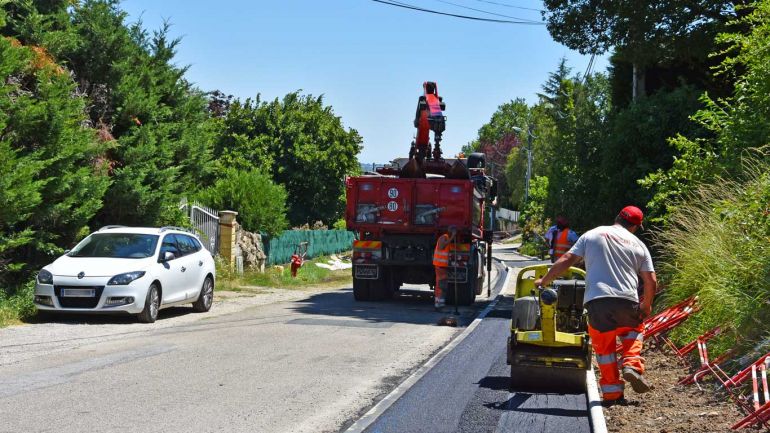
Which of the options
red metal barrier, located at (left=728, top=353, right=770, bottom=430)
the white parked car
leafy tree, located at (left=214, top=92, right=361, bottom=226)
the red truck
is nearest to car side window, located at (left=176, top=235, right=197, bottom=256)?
the white parked car

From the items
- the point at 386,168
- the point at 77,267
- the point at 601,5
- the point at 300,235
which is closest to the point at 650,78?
the point at 601,5

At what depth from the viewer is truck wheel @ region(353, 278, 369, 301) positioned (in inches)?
762

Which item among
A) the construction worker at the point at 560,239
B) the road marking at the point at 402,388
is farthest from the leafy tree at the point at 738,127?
the road marking at the point at 402,388

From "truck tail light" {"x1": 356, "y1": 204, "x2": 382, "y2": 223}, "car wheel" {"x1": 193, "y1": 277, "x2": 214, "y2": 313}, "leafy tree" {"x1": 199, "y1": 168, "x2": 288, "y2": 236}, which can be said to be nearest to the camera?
"car wheel" {"x1": 193, "y1": 277, "x2": 214, "y2": 313}

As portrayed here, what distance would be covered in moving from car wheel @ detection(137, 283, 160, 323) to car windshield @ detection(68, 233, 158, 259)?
685mm

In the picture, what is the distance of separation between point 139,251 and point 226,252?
11.1 m

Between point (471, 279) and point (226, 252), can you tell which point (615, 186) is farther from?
point (226, 252)

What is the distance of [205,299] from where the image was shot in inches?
646

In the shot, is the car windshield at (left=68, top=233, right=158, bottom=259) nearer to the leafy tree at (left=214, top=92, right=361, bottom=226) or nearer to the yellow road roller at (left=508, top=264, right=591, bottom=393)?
the yellow road roller at (left=508, top=264, right=591, bottom=393)

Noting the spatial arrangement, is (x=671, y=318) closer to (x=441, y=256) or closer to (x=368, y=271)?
(x=441, y=256)

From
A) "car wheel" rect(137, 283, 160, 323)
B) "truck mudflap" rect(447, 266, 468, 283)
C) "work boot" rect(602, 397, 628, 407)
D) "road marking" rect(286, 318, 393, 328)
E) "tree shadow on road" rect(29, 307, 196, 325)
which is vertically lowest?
"work boot" rect(602, 397, 628, 407)

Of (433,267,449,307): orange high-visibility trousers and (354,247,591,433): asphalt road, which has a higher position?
(433,267,449,307): orange high-visibility trousers

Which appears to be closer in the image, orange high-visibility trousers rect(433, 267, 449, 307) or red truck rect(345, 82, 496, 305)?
orange high-visibility trousers rect(433, 267, 449, 307)

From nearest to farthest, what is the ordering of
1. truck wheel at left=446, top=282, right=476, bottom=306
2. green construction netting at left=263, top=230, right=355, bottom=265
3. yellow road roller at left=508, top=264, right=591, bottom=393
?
yellow road roller at left=508, top=264, right=591, bottom=393 < truck wheel at left=446, top=282, right=476, bottom=306 < green construction netting at left=263, top=230, right=355, bottom=265
